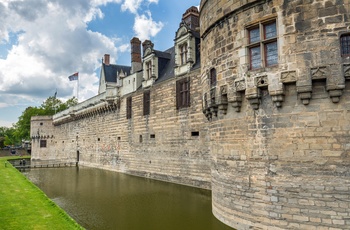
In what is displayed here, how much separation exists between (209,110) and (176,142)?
885 cm

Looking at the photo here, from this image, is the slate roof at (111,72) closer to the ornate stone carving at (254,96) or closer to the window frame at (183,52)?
the window frame at (183,52)

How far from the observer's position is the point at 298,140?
6.98m

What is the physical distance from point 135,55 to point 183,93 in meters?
10.5

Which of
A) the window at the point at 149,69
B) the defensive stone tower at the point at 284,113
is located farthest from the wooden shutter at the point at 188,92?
the defensive stone tower at the point at 284,113

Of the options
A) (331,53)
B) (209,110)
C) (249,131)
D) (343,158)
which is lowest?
(343,158)

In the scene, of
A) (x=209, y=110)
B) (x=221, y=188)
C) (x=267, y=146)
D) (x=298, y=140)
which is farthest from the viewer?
(x=209, y=110)

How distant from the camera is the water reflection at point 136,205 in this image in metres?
9.46

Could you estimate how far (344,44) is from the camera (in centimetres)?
666

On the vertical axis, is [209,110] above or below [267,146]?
above

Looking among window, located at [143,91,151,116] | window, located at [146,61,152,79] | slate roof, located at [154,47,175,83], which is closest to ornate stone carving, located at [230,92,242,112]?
slate roof, located at [154,47,175,83]

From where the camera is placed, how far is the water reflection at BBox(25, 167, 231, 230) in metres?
9.46

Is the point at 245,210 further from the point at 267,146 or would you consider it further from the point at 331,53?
the point at 331,53

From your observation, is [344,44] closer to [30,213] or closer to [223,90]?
[223,90]

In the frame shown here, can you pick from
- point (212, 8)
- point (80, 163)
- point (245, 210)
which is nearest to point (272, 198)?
point (245, 210)
